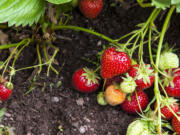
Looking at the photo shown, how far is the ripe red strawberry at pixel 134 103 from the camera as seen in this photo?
144 centimetres

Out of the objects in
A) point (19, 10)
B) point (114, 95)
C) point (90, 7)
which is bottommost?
point (114, 95)

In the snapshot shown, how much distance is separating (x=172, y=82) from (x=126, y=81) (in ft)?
0.89

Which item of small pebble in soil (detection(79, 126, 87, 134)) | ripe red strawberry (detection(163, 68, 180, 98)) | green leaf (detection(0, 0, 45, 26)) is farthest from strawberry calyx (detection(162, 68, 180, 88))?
green leaf (detection(0, 0, 45, 26))

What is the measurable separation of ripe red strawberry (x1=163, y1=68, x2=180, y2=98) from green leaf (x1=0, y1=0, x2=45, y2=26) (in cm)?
70

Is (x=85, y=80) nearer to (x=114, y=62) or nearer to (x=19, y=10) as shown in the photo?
(x=114, y=62)

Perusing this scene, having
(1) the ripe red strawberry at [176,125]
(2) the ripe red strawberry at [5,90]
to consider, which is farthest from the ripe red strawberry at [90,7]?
(1) the ripe red strawberry at [176,125]

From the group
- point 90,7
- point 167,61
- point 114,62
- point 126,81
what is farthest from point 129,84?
point 90,7

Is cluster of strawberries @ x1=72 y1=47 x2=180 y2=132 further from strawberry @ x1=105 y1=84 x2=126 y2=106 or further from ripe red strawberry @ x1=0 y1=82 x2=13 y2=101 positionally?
ripe red strawberry @ x1=0 y1=82 x2=13 y2=101

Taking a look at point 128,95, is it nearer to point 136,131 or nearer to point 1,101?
point 136,131

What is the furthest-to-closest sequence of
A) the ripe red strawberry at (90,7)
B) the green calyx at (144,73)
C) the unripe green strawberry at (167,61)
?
1. the ripe red strawberry at (90,7)
2. the unripe green strawberry at (167,61)
3. the green calyx at (144,73)

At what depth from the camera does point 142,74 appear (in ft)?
4.31

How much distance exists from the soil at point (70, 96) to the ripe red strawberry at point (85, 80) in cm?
6

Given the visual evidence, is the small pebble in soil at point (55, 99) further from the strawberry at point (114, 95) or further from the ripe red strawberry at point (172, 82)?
the ripe red strawberry at point (172, 82)

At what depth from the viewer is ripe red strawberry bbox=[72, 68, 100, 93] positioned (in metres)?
1.45
